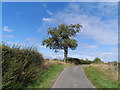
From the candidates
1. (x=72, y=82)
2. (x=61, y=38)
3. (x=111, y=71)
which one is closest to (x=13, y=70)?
(x=72, y=82)

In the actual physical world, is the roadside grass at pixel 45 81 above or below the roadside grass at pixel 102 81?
above

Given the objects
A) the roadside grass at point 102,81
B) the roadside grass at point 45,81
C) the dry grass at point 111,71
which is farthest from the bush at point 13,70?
the dry grass at point 111,71

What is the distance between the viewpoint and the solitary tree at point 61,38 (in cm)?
3822

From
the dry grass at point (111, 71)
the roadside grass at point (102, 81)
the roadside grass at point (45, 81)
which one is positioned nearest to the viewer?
the roadside grass at point (45, 81)

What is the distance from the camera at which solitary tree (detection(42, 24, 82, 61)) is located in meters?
38.2

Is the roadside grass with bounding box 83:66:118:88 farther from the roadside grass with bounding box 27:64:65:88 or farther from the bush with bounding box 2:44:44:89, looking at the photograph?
the bush with bounding box 2:44:44:89

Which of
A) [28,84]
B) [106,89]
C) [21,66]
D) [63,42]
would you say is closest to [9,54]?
[21,66]

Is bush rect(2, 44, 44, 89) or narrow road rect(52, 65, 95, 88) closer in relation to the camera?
bush rect(2, 44, 44, 89)

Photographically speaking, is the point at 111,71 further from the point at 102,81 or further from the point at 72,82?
the point at 72,82

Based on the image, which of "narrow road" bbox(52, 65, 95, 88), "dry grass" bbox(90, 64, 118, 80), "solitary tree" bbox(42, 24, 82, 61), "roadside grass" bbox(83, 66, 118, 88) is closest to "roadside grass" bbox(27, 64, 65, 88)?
"narrow road" bbox(52, 65, 95, 88)

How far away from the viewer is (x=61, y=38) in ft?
129

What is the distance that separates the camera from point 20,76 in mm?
8656

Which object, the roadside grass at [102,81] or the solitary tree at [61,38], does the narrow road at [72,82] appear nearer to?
the roadside grass at [102,81]

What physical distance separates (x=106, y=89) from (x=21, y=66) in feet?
16.5
